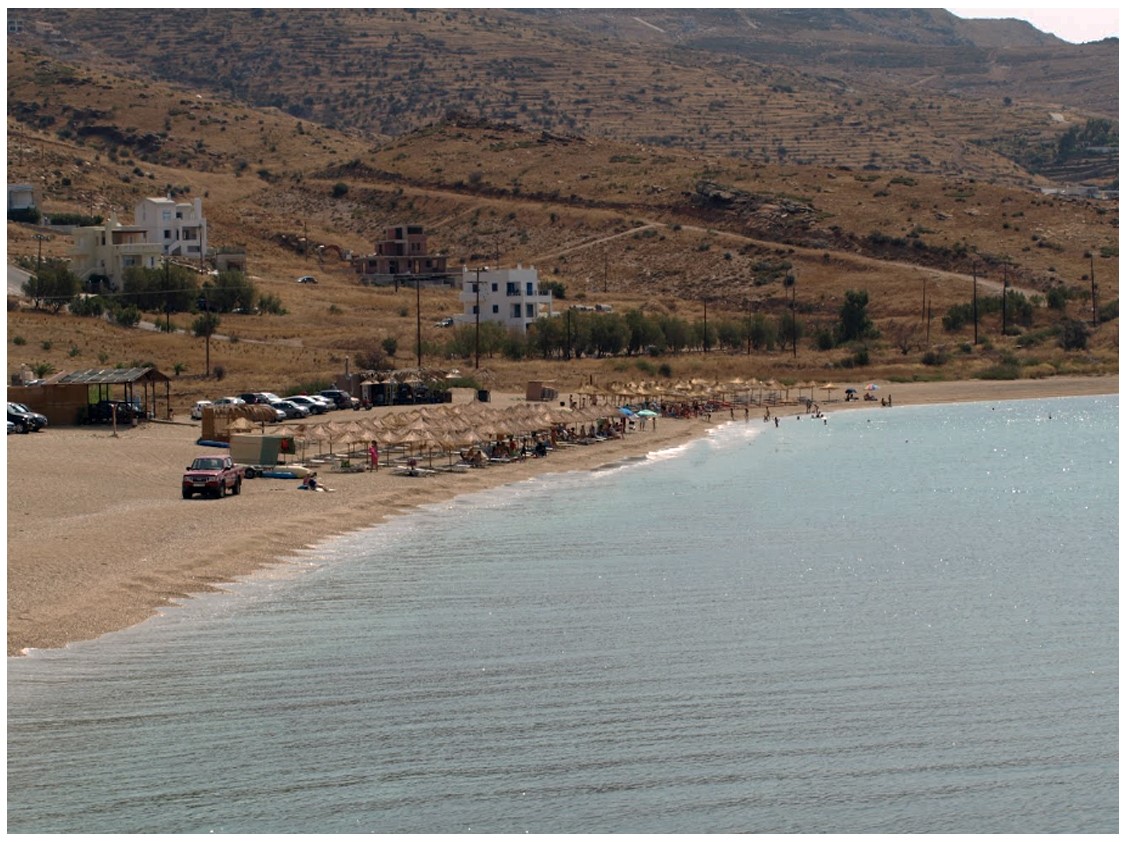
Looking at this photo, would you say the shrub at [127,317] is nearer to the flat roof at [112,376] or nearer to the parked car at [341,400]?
the parked car at [341,400]

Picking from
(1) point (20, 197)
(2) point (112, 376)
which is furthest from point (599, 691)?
(1) point (20, 197)

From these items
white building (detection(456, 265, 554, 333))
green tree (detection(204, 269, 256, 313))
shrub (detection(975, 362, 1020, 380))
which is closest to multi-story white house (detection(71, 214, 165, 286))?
green tree (detection(204, 269, 256, 313))

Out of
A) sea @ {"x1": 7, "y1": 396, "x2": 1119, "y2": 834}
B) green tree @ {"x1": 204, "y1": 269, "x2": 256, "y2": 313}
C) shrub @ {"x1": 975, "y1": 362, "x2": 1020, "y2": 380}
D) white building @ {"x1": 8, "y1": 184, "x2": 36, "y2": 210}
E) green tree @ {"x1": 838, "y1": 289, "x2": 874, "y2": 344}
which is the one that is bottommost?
sea @ {"x1": 7, "y1": 396, "x2": 1119, "y2": 834}

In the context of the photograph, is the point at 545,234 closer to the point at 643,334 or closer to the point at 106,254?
the point at 643,334

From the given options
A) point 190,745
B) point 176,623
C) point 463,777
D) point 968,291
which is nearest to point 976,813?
point 463,777

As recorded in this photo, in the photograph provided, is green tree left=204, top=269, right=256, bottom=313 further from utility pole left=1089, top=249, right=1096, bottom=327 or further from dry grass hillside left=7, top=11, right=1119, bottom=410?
utility pole left=1089, top=249, right=1096, bottom=327

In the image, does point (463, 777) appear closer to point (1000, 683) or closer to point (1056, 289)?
point (1000, 683)

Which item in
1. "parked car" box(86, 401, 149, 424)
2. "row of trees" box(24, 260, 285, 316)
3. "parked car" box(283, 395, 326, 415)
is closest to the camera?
"parked car" box(86, 401, 149, 424)
